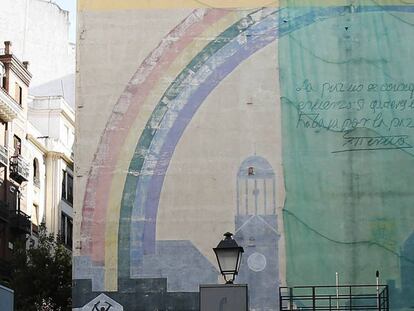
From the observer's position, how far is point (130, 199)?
36594 millimetres

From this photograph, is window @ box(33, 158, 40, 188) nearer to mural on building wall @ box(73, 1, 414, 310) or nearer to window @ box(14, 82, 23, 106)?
window @ box(14, 82, 23, 106)

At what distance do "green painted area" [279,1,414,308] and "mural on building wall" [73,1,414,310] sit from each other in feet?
0.11

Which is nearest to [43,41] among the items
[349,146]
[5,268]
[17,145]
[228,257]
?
[17,145]

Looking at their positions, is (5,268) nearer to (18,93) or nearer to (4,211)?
(4,211)

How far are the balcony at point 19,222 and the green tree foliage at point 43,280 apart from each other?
1005cm

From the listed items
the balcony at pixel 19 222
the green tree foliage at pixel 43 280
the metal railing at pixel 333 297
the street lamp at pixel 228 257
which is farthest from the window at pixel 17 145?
the street lamp at pixel 228 257

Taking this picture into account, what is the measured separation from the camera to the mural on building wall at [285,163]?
3591 cm

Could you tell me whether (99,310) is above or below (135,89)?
below

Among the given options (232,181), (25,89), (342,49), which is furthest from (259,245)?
(25,89)

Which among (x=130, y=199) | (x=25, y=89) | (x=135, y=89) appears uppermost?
(x=25, y=89)

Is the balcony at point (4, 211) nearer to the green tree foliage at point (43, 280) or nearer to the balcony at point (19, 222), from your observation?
the balcony at point (19, 222)

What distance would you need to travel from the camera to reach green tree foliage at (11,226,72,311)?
142ft

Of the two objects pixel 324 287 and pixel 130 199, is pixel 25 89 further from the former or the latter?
pixel 324 287

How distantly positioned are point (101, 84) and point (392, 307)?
39.6ft
